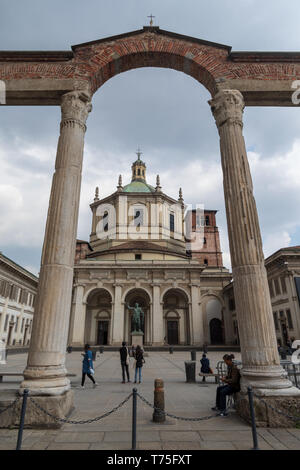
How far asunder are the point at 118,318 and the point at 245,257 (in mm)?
29845

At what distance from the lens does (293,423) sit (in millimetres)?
4879

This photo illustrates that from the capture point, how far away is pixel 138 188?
47844mm

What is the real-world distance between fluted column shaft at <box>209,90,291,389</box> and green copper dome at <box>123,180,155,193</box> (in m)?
39.6

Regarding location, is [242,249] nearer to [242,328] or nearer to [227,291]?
[242,328]

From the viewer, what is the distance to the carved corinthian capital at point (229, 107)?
724 centimetres

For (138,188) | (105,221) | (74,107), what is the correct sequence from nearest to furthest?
1. (74,107)
2. (105,221)
3. (138,188)

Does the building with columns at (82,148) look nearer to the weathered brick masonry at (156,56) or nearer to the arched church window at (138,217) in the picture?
the weathered brick masonry at (156,56)

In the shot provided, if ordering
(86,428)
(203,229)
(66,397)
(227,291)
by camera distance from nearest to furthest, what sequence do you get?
(86,428) → (66,397) → (227,291) → (203,229)

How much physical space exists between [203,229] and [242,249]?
145ft

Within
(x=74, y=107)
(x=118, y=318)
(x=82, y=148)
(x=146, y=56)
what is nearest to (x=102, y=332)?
(x=118, y=318)

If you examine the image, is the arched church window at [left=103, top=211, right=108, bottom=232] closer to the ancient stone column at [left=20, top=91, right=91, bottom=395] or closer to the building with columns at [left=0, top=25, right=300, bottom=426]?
the building with columns at [left=0, top=25, right=300, bottom=426]

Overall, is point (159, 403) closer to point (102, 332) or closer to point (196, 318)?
point (196, 318)

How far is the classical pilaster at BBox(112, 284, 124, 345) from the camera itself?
3269 centimetres
